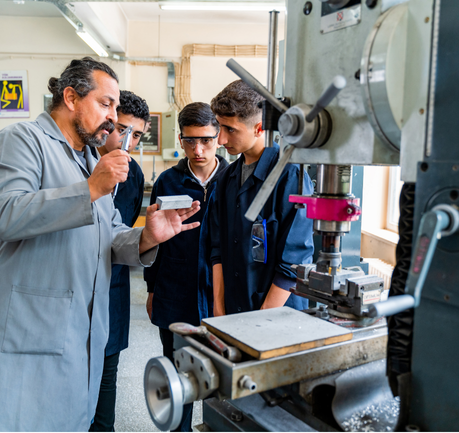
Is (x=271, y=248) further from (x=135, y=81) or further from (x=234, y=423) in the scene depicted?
(x=135, y=81)

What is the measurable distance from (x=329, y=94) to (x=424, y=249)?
0.84ft

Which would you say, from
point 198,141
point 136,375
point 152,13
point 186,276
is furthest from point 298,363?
point 152,13

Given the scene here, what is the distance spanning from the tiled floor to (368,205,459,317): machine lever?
1763 millimetres

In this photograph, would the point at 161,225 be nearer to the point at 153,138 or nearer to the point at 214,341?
the point at 214,341

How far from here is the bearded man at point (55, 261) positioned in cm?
108

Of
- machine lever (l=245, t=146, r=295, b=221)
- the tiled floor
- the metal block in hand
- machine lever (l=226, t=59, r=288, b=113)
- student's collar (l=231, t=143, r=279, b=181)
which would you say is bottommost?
the tiled floor

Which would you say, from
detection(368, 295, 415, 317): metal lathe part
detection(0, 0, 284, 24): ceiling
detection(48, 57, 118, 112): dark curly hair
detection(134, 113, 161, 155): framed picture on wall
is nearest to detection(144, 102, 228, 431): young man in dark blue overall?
detection(48, 57, 118, 112): dark curly hair

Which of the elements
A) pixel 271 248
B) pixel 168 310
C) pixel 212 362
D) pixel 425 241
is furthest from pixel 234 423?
pixel 168 310

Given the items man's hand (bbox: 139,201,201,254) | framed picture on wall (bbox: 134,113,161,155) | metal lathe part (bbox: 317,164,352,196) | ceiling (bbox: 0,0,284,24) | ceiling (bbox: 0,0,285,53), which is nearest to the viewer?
metal lathe part (bbox: 317,164,352,196)

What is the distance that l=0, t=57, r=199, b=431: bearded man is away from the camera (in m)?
1.08

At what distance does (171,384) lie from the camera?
1.86ft

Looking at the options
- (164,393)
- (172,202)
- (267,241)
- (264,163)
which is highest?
(264,163)

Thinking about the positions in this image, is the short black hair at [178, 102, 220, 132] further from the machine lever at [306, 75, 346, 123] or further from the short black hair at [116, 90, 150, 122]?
the machine lever at [306, 75, 346, 123]

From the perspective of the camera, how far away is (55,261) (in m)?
1.18
